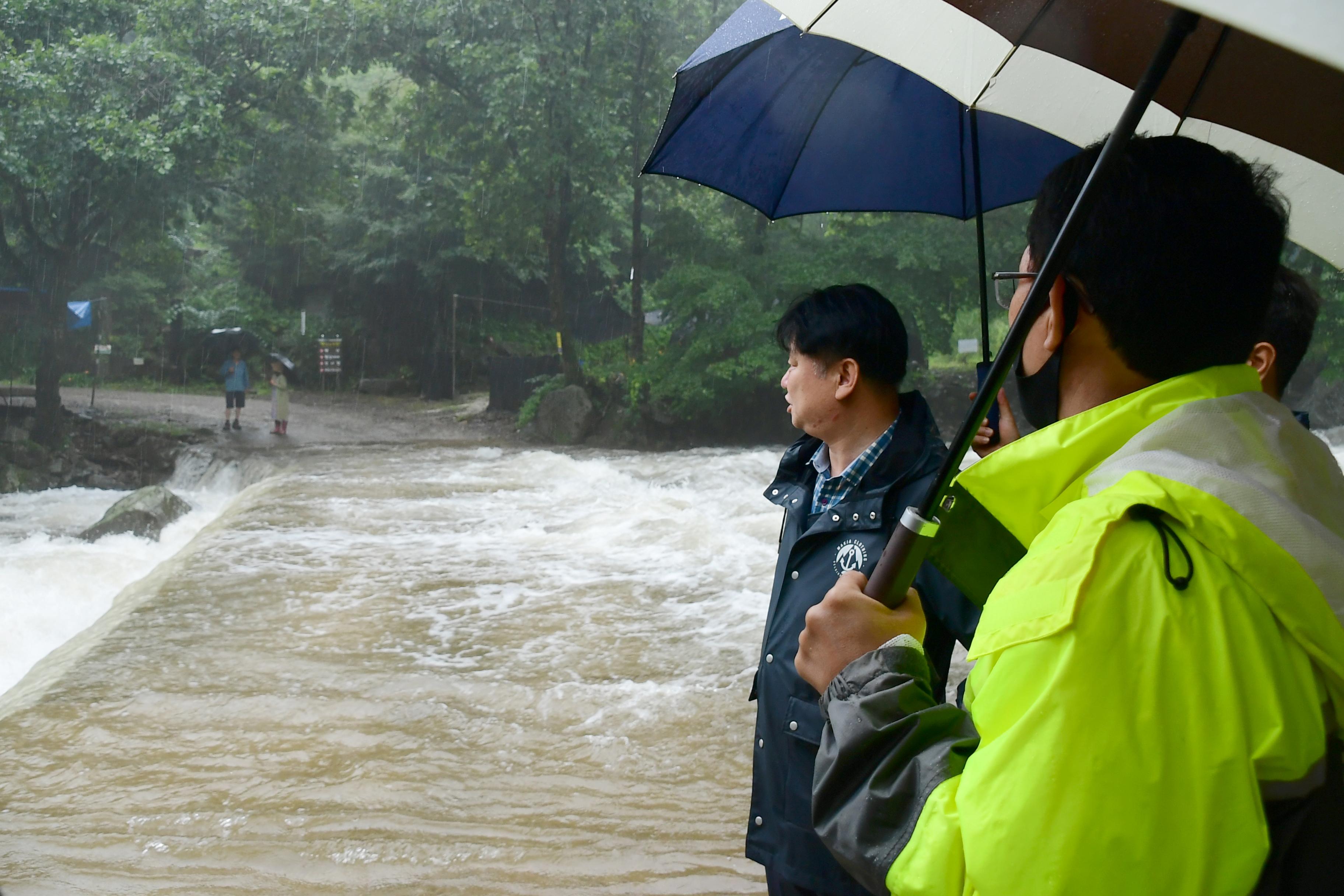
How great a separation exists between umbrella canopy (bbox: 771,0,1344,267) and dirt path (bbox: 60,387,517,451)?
16.3 metres

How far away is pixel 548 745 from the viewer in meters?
4.40

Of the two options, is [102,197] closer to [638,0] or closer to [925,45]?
[638,0]

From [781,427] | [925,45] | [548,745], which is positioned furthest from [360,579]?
[781,427]

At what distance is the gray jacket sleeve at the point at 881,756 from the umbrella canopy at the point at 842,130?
1545 millimetres

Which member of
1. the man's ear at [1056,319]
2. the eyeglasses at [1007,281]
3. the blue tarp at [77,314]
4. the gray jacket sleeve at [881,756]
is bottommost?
the gray jacket sleeve at [881,756]

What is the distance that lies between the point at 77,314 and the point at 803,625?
Answer: 20.5 metres

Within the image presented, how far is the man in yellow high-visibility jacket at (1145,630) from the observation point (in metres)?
0.80

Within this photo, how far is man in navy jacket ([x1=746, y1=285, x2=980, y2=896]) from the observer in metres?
1.72

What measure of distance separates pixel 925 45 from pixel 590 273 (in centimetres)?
2462

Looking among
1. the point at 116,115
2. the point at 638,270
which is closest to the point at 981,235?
the point at 116,115

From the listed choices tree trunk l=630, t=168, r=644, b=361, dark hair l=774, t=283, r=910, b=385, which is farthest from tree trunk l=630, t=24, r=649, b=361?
dark hair l=774, t=283, r=910, b=385

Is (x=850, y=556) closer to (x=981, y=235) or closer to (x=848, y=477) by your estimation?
(x=848, y=477)

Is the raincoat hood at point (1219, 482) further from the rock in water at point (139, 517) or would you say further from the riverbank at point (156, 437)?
the riverbank at point (156, 437)

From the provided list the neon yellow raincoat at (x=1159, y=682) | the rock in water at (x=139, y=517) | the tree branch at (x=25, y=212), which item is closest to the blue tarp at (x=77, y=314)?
the tree branch at (x=25, y=212)
